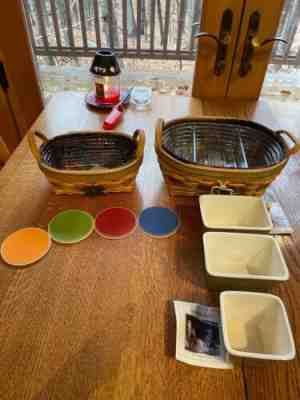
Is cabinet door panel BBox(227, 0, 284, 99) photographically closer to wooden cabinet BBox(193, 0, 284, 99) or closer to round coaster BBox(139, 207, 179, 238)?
wooden cabinet BBox(193, 0, 284, 99)

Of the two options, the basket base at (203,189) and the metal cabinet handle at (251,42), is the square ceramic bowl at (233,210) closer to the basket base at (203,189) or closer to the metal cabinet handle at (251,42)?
the basket base at (203,189)

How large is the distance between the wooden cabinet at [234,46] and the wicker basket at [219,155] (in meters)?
0.49

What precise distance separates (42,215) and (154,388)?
0.46 metres

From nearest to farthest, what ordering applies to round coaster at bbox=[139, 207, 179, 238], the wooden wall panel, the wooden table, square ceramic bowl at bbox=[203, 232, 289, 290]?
1. the wooden table
2. square ceramic bowl at bbox=[203, 232, 289, 290]
3. round coaster at bbox=[139, 207, 179, 238]
4. the wooden wall panel

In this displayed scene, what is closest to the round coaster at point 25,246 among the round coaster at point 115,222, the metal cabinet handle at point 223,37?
the round coaster at point 115,222

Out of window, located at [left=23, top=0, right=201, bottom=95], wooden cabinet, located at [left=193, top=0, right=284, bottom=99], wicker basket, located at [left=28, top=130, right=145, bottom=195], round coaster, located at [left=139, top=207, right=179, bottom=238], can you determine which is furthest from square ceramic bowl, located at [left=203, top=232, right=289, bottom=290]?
window, located at [left=23, top=0, right=201, bottom=95]

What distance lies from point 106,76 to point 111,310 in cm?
90

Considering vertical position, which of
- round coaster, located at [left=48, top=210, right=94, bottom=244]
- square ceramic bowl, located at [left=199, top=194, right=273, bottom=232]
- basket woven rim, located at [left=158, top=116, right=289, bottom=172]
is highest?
basket woven rim, located at [left=158, top=116, right=289, bottom=172]

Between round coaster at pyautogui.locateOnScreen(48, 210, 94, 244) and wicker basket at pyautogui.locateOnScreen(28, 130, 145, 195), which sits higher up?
wicker basket at pyautogui.locateOnScreen(28, 130, 145, 195)

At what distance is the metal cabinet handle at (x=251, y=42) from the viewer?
1.06 meters

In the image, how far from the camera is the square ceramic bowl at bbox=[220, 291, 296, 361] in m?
0.46

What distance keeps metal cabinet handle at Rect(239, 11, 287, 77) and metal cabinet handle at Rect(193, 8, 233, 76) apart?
0.25 feet

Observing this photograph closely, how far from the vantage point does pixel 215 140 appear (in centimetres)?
85

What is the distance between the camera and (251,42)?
1095 millimetres
